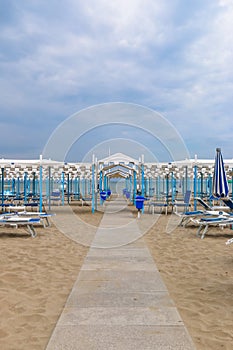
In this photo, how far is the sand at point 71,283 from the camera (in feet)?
8.22

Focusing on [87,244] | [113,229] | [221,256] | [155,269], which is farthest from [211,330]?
[113,229]

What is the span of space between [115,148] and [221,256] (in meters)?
14.5

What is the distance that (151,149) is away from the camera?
51.9 feet

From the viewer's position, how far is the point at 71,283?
3736 millimetres

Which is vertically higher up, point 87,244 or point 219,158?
point 219,158

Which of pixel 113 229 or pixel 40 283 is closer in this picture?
pixel 40 283

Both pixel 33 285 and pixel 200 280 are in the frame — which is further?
pixel 200 280

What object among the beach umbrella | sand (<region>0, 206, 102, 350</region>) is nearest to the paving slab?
sand (<region>0, 206, 102, 350</region>)

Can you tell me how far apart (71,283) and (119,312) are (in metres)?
1.02

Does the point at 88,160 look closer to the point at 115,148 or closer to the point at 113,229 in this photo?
the point at 115,148

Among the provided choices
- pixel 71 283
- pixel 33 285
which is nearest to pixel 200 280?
pixel 71 283

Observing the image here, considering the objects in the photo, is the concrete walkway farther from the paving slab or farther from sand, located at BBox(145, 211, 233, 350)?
sand, located at BBox(145, 211, 233, 350)

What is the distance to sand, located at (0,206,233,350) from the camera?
251 cm

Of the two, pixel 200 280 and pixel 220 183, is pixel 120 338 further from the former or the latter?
pixel 220 183
